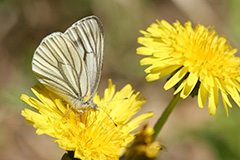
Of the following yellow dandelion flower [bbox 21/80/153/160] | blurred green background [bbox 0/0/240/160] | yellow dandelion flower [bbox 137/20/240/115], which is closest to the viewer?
yellow dandelion flower [bbox 21/80/153/160]

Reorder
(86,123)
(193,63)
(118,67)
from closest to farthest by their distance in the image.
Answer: (86,123) → (193,63) → (118,67)

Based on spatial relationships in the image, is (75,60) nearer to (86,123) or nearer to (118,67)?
(86,123)

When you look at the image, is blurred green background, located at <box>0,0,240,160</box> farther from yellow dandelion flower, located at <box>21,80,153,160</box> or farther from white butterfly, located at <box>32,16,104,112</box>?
yellow dandelion flower, located at <box>21,80,153,160</box>

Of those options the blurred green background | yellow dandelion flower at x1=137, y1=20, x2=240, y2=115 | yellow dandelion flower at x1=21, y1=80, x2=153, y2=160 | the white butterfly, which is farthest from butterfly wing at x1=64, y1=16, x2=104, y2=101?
the blurred green background

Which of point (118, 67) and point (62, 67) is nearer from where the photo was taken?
point (62, 67)

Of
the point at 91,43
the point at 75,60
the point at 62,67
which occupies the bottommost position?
the point at 62,67

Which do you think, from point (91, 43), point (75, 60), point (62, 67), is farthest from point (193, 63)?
point (62, 67)
